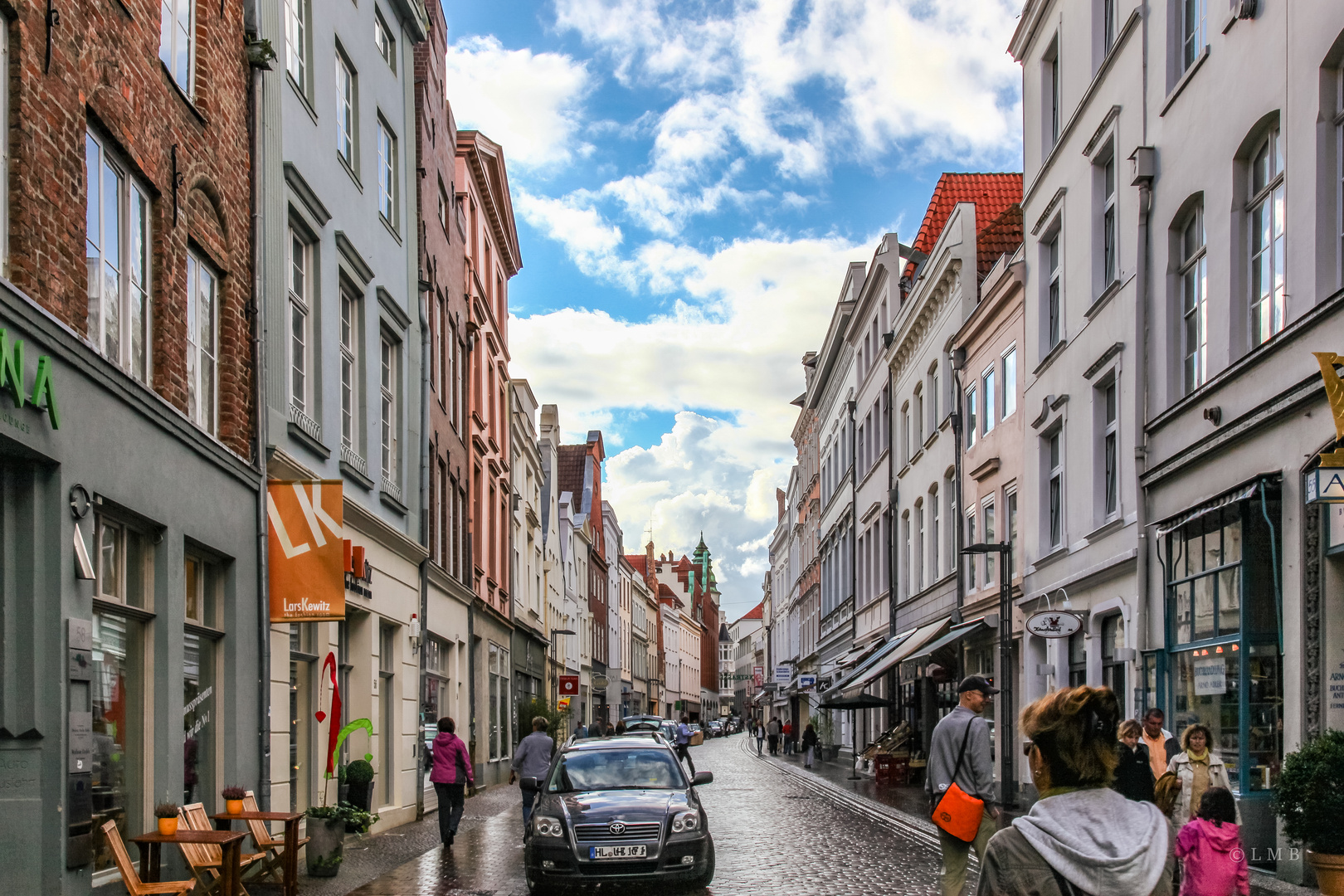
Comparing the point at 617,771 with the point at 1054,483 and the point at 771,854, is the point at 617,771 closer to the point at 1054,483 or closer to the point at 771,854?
the point at 771,854

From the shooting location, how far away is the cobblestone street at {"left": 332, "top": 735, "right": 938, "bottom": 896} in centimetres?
1363

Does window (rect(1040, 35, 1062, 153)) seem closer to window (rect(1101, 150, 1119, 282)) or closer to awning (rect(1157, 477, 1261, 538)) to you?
window (rect(1101, 150, 1119, 282))

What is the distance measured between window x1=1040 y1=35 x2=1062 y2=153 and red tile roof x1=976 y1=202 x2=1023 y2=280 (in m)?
5.12

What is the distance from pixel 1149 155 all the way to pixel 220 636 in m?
12.2

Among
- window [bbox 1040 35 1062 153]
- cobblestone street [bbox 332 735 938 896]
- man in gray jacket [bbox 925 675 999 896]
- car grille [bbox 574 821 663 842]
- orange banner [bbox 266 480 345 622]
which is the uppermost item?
window [bbox 1040 35 1062 153]

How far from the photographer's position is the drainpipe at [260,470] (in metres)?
14.1

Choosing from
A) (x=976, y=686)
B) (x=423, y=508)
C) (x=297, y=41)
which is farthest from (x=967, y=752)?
(x=423, y=508)

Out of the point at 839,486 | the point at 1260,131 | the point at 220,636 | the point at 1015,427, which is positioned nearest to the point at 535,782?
the point at 220,636

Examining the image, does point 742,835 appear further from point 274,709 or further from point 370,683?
point 274,709

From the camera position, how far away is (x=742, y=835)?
19641 mm

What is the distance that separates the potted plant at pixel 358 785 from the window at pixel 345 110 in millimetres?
7893

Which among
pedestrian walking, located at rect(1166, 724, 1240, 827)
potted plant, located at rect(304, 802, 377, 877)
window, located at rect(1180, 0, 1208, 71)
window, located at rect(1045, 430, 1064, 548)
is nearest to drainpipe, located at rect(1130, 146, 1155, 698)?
window, located at rect(1180, 0, 1208, 71)

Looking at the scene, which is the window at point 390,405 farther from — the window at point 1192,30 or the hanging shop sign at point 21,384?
the hanging shop sign at point 21,384

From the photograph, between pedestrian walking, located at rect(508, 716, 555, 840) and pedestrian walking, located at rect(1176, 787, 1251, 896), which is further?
pedestrian walking, located at rect(508, 716, 555, 840)
